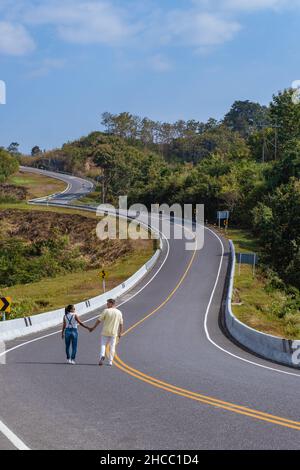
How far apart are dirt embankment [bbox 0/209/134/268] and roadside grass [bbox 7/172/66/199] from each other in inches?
1314

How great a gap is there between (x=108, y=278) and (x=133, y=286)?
640 centimetres

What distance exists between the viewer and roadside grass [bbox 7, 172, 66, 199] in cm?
12406

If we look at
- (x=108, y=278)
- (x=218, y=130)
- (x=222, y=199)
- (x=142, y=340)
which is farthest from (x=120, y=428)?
(x=218, y=130)

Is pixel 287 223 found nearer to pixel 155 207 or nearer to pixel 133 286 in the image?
pixel 133 286

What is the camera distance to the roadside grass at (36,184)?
124062 millimetres

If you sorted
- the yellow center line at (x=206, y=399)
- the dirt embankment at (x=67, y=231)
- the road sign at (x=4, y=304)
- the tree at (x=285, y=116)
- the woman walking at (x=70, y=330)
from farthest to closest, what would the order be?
the tree at (x=285, y=116)
the dirt embankment at (x=67, y=231)
the road sign at (x=4, y=304)
the woman walking at (x=70, y=330)
the yellow center line at (x=206, y=399)

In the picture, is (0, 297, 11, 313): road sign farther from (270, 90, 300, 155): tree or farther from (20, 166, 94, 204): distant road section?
(270, 90, 300, 155): tree

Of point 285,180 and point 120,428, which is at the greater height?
point 285,180

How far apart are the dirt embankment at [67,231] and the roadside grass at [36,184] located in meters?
33.4

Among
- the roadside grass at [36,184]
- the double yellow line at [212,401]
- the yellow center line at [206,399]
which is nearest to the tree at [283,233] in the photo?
the yellow center line at [206,399]

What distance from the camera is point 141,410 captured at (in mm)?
9992

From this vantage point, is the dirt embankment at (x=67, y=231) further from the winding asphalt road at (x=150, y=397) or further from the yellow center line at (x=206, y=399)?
the yellow center line at (x=206, y=399)

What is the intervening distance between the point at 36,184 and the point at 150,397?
12987cm

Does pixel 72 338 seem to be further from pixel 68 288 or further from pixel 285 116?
pixel 285 116
